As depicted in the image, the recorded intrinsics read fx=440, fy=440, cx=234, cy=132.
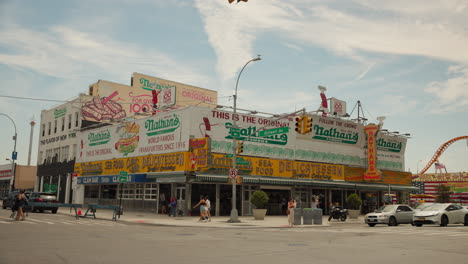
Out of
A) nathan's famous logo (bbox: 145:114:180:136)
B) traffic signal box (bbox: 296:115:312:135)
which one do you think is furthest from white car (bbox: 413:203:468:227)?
nathan's famous logo (bbox: 145:114:180:136)

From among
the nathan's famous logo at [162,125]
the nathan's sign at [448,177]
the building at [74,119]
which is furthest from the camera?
the nathan's sign at [448,177]

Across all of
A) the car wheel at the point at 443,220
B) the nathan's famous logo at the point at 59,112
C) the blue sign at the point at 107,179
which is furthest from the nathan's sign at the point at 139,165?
the car wheel at the point at 443,220

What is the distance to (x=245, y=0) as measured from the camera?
8.67 m

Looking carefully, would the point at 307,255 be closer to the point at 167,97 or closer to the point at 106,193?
the point at 167,97

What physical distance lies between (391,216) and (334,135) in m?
20.0

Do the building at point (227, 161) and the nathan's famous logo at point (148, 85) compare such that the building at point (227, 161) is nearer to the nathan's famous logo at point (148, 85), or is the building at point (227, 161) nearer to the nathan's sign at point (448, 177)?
the nathan's famous logo at point (148, 85)

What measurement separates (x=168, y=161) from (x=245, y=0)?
29.2 metres

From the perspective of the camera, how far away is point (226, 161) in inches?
1426

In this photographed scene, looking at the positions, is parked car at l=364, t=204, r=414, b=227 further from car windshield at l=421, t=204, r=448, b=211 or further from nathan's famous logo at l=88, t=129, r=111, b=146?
nathan's famous logo at l=88, t=129, r=111, b=146

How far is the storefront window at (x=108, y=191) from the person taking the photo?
44531mm

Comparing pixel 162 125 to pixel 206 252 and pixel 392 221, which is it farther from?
pixel 206 252

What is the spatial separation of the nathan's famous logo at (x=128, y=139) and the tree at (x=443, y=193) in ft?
245

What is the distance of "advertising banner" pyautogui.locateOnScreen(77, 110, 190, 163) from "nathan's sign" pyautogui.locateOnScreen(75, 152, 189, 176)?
52 cm

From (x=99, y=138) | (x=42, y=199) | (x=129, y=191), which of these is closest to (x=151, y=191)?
(x=129, y=191)
